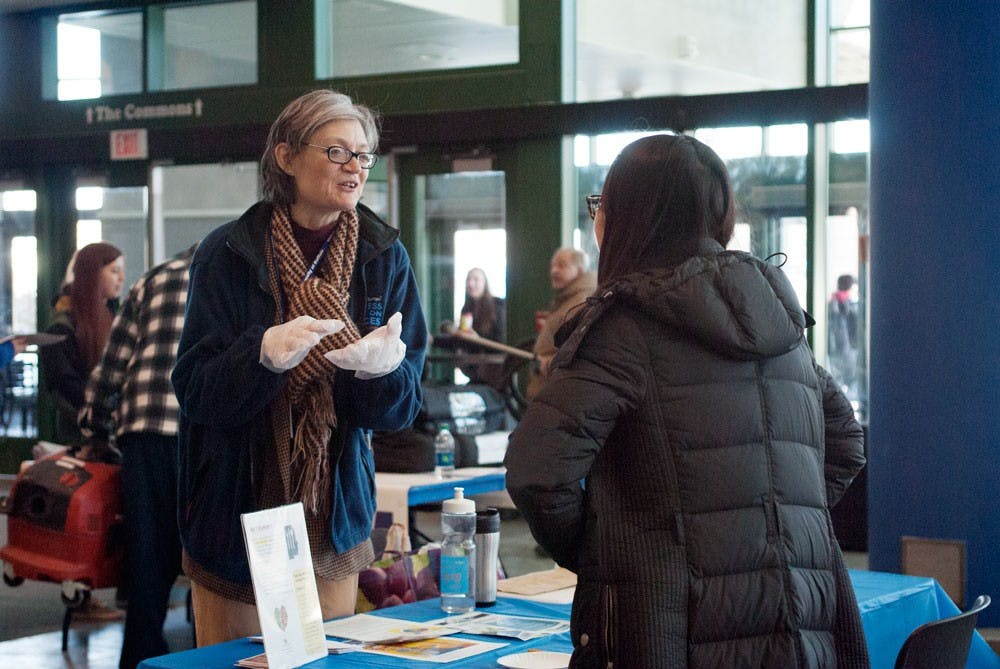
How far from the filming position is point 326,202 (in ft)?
8.33

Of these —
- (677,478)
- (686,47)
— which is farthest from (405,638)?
(686,47)

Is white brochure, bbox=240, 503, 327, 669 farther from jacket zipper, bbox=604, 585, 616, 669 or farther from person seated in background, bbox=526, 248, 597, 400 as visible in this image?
person seated in background, bbox=526, 248, 597, 400

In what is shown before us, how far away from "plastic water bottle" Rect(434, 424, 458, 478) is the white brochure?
323 cm

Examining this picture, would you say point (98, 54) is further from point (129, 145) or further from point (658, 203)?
point (658, 203)

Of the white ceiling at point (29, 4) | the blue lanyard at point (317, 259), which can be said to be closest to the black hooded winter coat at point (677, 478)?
the blue lanyard at point (317, 259)

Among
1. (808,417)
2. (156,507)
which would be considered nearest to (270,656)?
(808,417)

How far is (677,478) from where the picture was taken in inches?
73.6

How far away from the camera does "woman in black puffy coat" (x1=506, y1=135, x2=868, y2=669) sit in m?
1.85

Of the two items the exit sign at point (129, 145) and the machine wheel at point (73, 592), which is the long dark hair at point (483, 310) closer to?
the exit sign at point (129, 145)

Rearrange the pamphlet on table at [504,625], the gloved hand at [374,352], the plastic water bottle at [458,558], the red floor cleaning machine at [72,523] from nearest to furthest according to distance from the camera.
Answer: the gloved hand at [374,352], the pamphlet on table at [504,625], the plastic water bottle at [458,558], the red floor cleaning machine at [72,523]

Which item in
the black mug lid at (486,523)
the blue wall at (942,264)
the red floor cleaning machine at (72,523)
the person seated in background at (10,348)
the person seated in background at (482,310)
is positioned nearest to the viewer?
the black mug lid at (486,523)

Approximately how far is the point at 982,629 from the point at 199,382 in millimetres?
3140

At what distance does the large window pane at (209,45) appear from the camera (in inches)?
410

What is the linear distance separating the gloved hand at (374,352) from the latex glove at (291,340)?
5 cm
